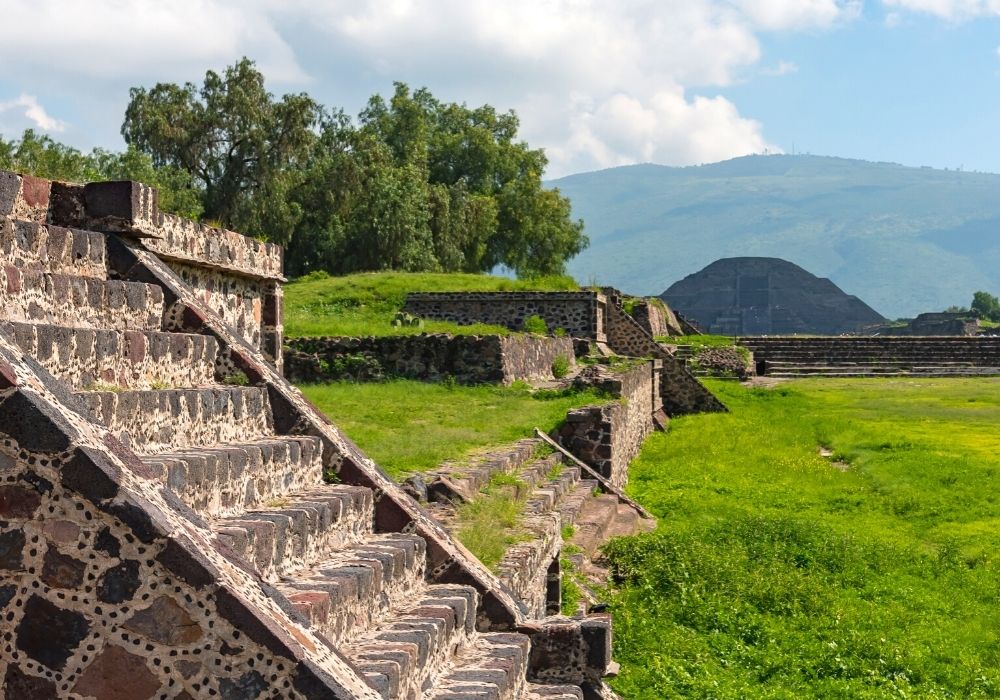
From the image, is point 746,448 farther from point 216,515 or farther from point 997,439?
point 216,515

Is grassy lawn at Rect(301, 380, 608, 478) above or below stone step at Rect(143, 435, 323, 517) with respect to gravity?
below

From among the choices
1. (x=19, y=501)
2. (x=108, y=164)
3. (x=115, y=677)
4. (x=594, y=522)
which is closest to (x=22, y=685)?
(x=115, y=677)

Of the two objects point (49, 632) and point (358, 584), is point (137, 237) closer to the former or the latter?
point (358, 584)

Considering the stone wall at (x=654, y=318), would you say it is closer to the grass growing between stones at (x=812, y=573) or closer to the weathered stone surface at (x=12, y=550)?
the grass growing between stones at (x=812, y=573)

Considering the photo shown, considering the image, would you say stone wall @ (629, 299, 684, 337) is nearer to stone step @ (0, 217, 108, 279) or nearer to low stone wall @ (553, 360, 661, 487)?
low stone wall @ (553, 360, 661, 487)

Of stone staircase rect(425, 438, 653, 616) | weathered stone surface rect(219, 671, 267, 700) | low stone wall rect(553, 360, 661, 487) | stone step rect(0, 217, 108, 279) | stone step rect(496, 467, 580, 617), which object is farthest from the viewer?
low stone wall rect(553, 360, 661, 487)

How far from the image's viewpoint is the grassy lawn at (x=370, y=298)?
63.1ft

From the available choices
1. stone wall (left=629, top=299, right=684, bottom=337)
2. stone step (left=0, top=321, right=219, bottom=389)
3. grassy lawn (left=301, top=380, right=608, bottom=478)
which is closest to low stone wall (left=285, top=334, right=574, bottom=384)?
grassy lawn (left=301, top=380, right=608, bottom=478)

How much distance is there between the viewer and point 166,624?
11.3 ft

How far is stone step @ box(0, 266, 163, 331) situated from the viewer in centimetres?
453

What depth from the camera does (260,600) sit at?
3586mm

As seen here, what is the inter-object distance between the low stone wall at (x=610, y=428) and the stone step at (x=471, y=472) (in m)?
2.26

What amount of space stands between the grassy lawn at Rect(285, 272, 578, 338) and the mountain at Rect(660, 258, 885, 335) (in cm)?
6624

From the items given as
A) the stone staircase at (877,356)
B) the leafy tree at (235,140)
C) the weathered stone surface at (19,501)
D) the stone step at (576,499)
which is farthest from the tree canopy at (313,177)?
the weathered stone surface at (19,501)
